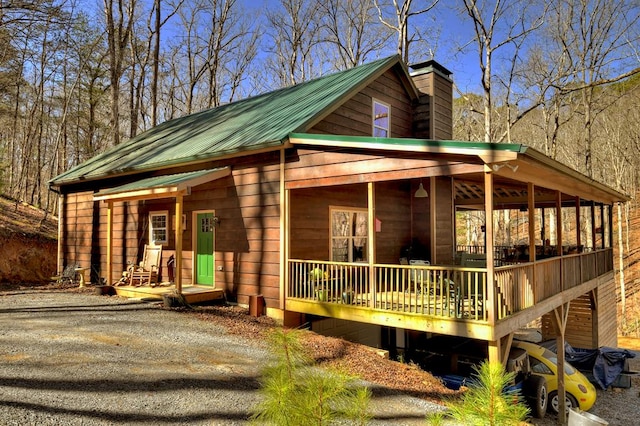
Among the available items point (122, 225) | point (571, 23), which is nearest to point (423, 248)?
point (122, 225)

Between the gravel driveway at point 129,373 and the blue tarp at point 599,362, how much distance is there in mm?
9224

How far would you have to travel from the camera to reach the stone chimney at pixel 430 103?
1341 cm

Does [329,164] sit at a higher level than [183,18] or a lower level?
lower

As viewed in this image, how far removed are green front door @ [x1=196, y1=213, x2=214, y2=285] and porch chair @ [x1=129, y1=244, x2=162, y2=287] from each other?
4.42ft

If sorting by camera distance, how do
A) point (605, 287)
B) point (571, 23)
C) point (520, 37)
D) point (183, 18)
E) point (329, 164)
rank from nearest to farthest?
point (329, 164), point (605, 287), point (571, 23), point (520, 37), point (183, 18)

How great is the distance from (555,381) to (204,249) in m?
8.98

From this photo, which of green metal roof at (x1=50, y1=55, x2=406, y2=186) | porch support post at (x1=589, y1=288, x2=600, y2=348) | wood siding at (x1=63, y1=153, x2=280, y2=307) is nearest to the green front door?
wood siding at (x1=63, y1=153, x2=280, y2=307)

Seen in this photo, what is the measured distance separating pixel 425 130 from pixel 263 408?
1257 centimetres

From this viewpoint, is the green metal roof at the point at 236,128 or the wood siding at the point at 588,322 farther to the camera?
the wood siding at the point at 588,322

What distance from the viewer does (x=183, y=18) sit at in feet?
95.9

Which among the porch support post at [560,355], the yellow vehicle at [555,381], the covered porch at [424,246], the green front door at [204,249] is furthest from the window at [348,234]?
the porch support post at [560,355]

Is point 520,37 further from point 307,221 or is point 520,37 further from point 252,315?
point 252,315

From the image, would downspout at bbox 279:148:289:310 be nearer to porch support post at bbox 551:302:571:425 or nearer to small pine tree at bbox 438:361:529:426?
porch support post at bbox 551:302:571:425

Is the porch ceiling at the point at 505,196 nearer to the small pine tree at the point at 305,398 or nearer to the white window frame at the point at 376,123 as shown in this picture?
the white window frame at the point at 376,123
